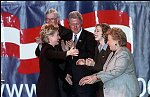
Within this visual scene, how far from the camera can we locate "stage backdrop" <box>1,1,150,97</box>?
5.64 metres

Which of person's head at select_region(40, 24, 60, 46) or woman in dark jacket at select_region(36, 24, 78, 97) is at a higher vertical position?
person's head at select_region(40, 24, 60, 46)

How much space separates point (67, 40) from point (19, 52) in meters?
1.03

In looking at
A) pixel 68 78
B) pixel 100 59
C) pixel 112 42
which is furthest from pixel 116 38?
pixel 68 78

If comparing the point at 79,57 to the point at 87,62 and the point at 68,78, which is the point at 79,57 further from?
the point at 68,78

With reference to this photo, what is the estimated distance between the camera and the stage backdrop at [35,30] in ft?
18.5

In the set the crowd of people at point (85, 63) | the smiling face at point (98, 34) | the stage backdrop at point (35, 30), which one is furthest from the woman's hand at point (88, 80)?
the stage backdrop at point (35, 30)

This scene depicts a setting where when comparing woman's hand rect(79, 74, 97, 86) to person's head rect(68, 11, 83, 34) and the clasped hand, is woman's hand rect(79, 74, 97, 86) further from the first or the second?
person's head rect(68, 11, 83, 34)

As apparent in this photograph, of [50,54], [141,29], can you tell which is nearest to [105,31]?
[50,54]

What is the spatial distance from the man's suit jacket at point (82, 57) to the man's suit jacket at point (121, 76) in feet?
2.08

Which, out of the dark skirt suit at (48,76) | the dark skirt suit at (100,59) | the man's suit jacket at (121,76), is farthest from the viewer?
the dark skirt suit at (100,59)

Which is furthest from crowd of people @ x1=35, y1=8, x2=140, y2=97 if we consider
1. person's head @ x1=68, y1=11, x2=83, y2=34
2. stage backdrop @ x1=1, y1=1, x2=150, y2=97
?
stage backdrop @ x1=1, y1=1, x2=150, y2=97

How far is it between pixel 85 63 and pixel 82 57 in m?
0.12

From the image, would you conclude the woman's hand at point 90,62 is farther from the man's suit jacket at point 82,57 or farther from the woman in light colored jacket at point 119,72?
the woman in light colored jacket at point 119,72

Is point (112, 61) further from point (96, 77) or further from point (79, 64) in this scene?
point (79, 64)
